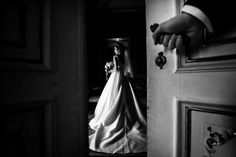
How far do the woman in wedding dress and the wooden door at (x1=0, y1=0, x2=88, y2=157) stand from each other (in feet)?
4.80

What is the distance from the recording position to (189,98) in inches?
28.6

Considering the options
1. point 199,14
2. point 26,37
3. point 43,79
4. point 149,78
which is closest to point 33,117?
point 43,79

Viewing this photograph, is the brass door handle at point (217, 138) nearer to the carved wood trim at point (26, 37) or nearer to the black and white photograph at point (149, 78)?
the black and white photograph at point (149, 78)

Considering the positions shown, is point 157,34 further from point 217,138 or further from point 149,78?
point 217,138

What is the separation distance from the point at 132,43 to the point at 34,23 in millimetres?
5137

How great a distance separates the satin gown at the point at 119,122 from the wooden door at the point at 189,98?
4.78 feet

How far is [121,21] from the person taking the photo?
543 centimetres

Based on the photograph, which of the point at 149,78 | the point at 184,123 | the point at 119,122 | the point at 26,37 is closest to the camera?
the point at 26,37

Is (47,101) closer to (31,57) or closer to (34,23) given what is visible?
(31,57)

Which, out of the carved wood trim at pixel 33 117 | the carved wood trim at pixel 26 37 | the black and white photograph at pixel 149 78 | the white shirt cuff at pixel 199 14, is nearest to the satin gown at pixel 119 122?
the black and white photograph at pixel 149 78

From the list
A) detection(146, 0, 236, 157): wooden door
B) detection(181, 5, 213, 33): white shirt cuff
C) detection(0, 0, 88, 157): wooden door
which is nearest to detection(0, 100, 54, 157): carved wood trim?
detection(0, 0, 88, 157): wooden door

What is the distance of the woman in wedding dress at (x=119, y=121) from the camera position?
2252 millimetres

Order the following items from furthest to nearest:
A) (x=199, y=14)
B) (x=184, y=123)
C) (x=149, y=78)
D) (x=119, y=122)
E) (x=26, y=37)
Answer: (x=119, y=122)
(x=149, y=78)
(x=184, y=123)
(x=26, y=37)
(x=199, y=14)

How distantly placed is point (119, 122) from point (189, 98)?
77.2 inches
